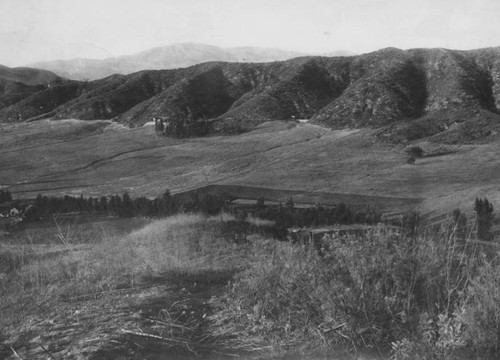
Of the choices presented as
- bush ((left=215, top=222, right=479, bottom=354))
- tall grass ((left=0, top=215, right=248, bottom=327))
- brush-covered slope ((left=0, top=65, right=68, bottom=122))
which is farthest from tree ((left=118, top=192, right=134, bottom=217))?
brush-covered slope ((left=0, top=65, right=68, bottom=122))

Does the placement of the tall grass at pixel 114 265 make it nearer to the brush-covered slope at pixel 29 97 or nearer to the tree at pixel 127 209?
the tree at pixel 127 209

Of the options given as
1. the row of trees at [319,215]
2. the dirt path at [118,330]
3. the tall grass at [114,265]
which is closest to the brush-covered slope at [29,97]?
the row of trees at [319,215]

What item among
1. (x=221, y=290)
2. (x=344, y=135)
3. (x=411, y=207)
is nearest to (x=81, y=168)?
(x=344, y=135)

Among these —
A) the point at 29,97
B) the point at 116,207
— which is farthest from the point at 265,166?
the point at 29,97

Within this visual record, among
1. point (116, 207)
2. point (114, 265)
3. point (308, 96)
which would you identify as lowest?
point (116, 207)

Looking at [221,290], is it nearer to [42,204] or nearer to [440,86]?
[42,204]

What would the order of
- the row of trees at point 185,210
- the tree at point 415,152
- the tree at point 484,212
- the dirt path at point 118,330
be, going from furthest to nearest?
the tree at point 415,152
the row of trees at point 185,210
the tree at point 484,212
the dirt path at point 118,330

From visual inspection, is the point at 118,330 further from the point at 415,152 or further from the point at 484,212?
the point at 415,152
